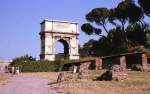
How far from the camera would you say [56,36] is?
6675cm

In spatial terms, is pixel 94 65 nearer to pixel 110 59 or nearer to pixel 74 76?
pixel 110 59

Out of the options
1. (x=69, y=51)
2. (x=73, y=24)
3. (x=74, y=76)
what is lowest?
(x=74, y=76)

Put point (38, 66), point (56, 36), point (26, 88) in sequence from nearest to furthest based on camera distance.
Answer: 1. point (26, 88)
2. point (38, 66)
3. point (56, 36)

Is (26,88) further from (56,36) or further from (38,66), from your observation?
(56,36)

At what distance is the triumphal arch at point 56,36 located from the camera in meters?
65.8

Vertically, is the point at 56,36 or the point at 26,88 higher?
the point at 56,36

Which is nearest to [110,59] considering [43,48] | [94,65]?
[94,65]

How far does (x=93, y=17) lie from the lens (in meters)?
71.1

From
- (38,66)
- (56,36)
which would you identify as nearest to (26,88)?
(38,66)

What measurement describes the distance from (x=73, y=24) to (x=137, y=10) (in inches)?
463

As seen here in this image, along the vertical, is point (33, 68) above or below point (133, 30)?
below

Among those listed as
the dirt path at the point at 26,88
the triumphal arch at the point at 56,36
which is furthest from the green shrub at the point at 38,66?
the dirt path at the point at 26,88

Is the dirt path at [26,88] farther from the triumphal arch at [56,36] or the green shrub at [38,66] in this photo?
the triumphal arch at [56,36]

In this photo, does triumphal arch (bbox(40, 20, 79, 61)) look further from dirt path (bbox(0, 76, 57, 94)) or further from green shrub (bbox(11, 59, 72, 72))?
dirt path (bbox(0, 76, 57, 94))
